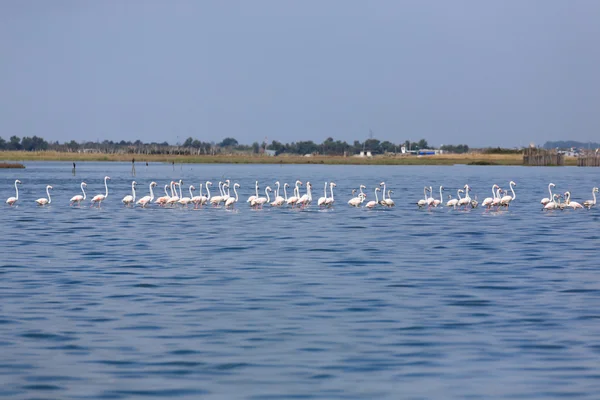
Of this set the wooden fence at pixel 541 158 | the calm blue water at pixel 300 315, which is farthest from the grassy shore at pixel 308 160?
the calm blue water at pixel 300 315

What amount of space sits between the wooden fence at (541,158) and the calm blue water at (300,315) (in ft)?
Answer: 340

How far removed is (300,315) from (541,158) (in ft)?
393

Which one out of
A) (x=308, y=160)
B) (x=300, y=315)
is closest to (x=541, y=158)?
(x=308, y=160)

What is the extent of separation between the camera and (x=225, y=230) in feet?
102

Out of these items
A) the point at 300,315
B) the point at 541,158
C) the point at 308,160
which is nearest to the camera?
the point at 300,315

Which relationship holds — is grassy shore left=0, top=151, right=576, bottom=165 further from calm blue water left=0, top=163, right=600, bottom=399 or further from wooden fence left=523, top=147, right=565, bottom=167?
calm blue water left=0, top=163, right=600, bottom=399

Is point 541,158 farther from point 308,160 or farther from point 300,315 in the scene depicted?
point 300,315

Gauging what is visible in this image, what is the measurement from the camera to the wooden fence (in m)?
130

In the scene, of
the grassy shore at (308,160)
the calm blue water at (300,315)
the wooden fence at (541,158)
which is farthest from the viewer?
the grassy shore at (308,160)

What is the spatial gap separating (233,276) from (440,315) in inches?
228

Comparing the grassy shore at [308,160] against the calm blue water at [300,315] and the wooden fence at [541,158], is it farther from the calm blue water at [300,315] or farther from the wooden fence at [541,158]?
the calm blue water at [300,315]

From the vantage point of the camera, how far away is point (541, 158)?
130625mm

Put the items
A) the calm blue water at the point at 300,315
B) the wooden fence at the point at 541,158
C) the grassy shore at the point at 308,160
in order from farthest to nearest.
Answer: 1. the grassy shore at the point at 308,160
2. the wooden fence at the point at 541,158
3. the calm blue water at the point at 300,315

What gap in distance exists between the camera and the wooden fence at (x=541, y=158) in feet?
427
